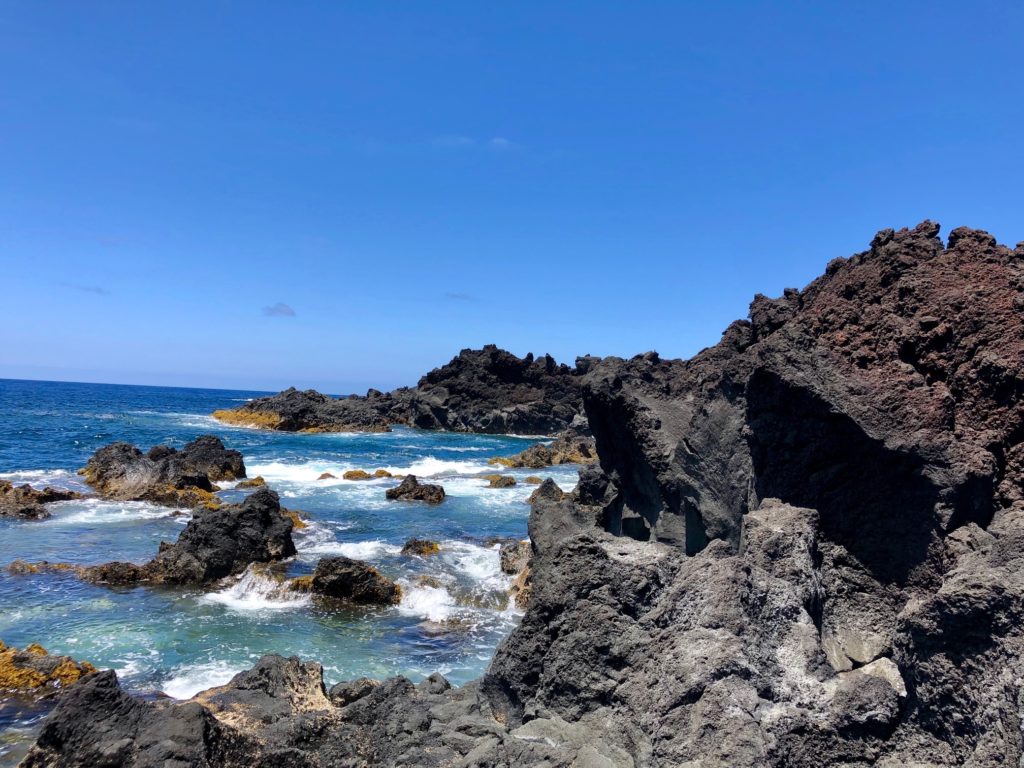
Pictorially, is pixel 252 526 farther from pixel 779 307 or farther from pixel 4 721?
pixel 779 307

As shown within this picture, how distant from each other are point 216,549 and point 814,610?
46.2 feet

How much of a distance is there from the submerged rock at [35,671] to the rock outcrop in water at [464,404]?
55.9m

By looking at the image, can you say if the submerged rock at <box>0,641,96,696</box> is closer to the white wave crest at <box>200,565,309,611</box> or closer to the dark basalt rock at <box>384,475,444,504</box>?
the white wave crest at <box>200,565,309,611</box>

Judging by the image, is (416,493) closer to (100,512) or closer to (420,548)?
(420,548)

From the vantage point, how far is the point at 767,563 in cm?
519

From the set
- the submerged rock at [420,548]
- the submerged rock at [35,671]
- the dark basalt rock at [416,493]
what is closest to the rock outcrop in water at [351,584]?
the submerged rock at [420,548]

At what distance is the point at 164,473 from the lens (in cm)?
2619

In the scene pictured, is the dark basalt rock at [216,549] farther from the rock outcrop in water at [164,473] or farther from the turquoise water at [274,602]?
the rock outcrop in water at [164,473]

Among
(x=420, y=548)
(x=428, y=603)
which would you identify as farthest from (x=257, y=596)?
(x=420, y=548)

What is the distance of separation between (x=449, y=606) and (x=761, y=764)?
1097cm

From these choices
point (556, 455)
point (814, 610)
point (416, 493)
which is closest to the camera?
point (814, 610)

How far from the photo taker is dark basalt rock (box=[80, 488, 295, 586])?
48.8 feet

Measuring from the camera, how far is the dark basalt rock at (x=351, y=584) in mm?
14242

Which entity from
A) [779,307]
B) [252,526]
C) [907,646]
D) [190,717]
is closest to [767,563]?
[907,646]
